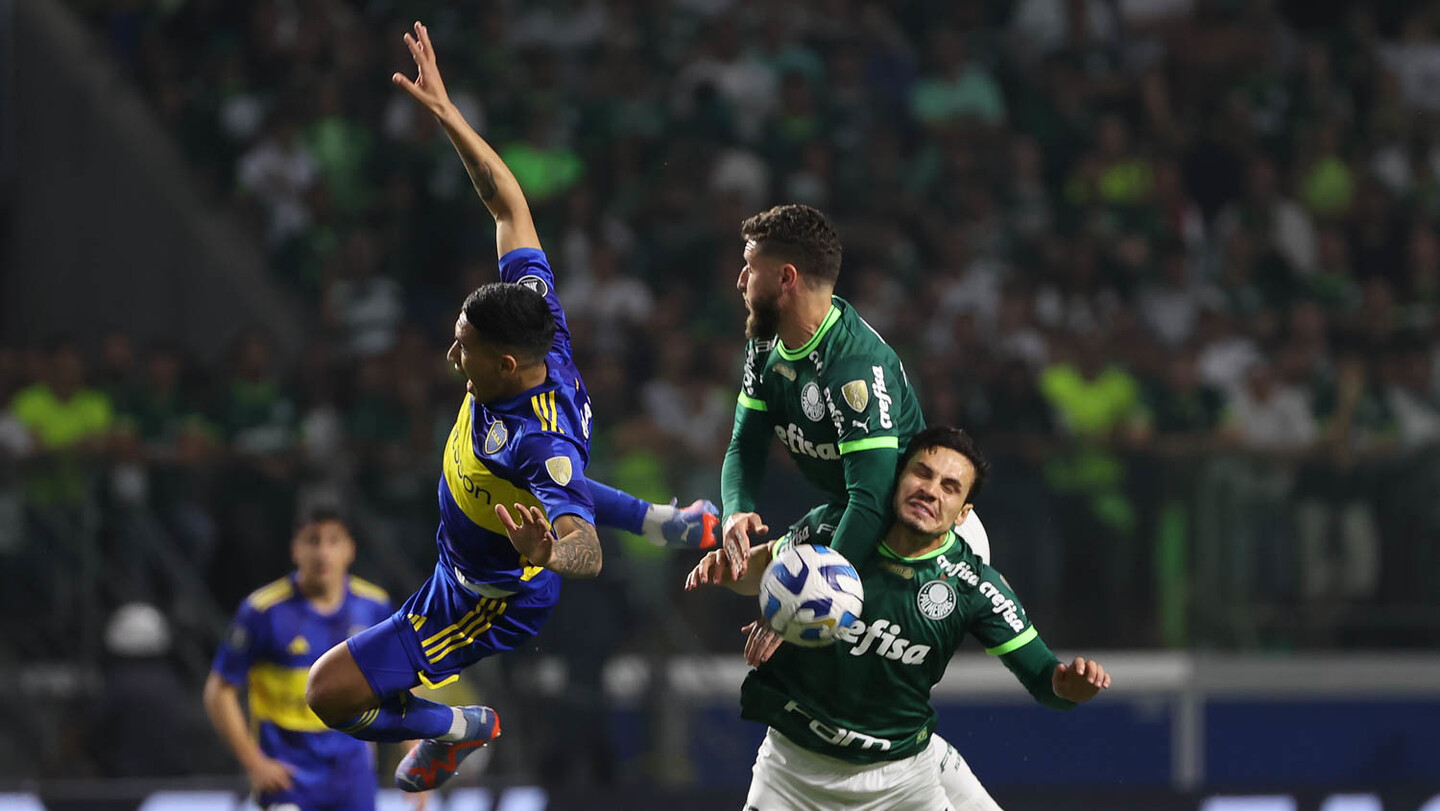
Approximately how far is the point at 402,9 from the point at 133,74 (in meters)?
2.24

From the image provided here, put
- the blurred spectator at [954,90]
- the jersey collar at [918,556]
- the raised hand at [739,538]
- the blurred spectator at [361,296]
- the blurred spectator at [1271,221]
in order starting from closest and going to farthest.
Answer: the raised hand at [739,538] < the jersey collar at [918,556] < the blurred spectator at [361,296] < the blurred spectator at [1271,221] < the blurred spectator at [954,90]

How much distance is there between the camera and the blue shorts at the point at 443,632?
20.4 ft

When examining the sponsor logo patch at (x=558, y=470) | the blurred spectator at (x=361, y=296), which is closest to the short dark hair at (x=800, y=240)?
the sponsor logo patch at (x=558, y=470)

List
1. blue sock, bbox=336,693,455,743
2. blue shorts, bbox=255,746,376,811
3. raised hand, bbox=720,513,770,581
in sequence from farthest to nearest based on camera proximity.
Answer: blue shorts, bbox=255,746,376,811
blue sock, bbox=336,693,455,743
raised hand, bbox=720,513,770,581

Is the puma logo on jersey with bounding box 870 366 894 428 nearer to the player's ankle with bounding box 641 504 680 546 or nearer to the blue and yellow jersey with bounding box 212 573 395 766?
the player's ankle with bounding box 641 504 680 546

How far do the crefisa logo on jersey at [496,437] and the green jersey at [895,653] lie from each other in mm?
1263

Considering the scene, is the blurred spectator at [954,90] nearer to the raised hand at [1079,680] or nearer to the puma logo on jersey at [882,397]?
the puma logo on jersey at [882,397]

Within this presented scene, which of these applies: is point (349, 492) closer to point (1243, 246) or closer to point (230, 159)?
point (230, 159)

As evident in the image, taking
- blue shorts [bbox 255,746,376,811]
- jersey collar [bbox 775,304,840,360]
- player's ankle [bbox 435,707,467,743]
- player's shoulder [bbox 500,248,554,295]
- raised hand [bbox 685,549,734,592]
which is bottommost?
blue shorts [bbox 255,746,376,811]

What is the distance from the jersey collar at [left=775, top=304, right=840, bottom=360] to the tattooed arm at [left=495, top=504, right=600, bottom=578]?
0.98 meters

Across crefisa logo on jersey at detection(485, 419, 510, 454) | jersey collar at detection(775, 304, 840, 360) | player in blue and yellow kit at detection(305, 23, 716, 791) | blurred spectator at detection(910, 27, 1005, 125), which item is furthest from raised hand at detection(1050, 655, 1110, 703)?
blurred spectator at detection(910, 27, 1005, 125)

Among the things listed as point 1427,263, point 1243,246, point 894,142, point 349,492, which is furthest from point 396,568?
point 1427,263

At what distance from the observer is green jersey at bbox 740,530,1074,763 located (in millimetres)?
6109

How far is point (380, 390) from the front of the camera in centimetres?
1170
